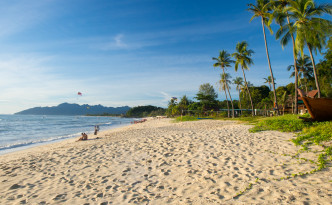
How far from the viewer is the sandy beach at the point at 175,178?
3.27 metres

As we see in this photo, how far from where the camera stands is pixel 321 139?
598 cm

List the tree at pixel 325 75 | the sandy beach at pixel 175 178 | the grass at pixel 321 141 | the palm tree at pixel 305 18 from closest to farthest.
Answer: the sandy beach at pixel 175 178 < the grass at pixel 321 141 < the palm tree at pixel 305 18 < the tree at pixel 325 75

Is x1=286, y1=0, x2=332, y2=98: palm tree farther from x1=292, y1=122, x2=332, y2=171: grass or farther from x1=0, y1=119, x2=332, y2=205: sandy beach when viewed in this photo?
x1=0, y1=119, x2=332, y2=205: sandy beach

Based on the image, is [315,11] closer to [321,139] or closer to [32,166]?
[321,139]

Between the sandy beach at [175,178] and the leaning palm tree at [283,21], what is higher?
the leaning palm tree at [283,21]

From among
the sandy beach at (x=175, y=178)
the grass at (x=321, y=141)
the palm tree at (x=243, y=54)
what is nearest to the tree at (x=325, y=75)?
the palm tree at (x=243, y=54)

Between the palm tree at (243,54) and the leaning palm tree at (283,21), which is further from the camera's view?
the palm tree at (243,54)

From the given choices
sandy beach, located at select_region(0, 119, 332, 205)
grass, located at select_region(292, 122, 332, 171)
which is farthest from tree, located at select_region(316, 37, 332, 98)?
sandy beach, located at select_region(0, 119, 332, 205)

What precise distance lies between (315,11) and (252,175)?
1702cm

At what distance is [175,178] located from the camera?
4258mm

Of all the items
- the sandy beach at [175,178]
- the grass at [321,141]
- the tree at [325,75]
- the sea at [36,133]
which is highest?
the tree at [325,75]

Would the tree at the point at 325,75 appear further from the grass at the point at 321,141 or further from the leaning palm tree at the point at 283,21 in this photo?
the grass at the point at 321,141

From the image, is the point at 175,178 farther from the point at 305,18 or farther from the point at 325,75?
the point at 325,75

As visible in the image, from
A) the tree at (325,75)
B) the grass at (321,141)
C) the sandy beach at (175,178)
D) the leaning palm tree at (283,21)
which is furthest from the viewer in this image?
the tree at (325,75)
